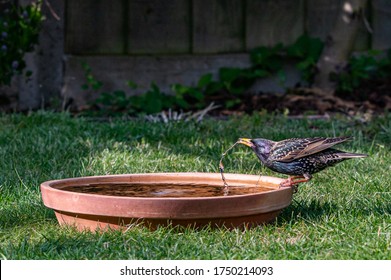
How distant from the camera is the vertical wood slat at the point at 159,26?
28.3 feet

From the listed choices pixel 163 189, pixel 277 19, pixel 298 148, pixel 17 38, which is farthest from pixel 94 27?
pixel 298 148

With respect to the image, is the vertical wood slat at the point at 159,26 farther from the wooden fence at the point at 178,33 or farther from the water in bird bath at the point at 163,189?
the water in bird bath at the point at 163,189

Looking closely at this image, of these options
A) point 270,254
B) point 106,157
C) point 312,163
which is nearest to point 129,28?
point 106,157

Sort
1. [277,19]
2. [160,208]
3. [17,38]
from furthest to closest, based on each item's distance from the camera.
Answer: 1. [277,19]
2. [17,38]
3. [160,208]

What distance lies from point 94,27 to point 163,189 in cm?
446

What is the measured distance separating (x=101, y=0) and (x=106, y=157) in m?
3.35

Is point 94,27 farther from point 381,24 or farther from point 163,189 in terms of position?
point 163,189

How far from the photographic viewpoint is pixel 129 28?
28.3 ft

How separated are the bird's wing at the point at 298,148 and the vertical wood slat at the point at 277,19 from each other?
438 cm

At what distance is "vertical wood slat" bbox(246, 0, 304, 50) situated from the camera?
8711 millimetres

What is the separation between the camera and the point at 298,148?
14.5ft

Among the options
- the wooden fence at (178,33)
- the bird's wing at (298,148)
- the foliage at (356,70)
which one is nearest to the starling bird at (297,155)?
the bird's wing at (298,148)

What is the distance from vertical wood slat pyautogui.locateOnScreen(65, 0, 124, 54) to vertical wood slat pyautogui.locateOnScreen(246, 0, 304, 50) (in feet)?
4.61
